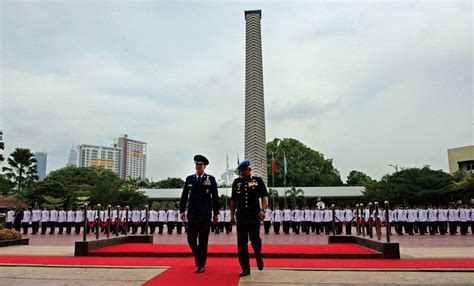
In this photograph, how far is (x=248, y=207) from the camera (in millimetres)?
5578

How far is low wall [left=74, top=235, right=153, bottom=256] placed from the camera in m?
7.41

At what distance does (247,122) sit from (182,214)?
27709 millimetres

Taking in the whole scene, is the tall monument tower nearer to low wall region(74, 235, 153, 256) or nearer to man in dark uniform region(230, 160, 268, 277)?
low wall region(74, 235, 153, 256)

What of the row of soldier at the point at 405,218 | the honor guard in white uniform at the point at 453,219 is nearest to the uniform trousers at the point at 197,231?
the row of soldier at the point at 405,218

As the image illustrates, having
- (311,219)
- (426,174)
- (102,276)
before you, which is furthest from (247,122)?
(102,276)

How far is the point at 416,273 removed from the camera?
17.2 ft

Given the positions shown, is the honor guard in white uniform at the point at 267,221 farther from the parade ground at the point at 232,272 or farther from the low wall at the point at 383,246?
the parade ground at the point at 232,272

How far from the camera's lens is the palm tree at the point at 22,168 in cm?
3259

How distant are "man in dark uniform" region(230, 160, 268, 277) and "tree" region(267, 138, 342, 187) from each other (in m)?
47.7

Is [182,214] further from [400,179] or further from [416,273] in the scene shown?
[400,179]

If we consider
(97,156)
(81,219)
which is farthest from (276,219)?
(97,156)

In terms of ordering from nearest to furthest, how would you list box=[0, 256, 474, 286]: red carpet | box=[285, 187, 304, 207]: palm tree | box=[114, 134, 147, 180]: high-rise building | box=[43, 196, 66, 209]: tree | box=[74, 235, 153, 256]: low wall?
1. box=[0, 256, 474, 286]: red carpet
2. box=[74, 235, 153, 256]: low wall
3. box=[43, 196, 66, 209]: tree
4. box=[285, 187, 304, 207]: palm tree
5. box=[114, 134, 147, 180]: high-rise building

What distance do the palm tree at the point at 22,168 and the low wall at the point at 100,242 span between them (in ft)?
89.2

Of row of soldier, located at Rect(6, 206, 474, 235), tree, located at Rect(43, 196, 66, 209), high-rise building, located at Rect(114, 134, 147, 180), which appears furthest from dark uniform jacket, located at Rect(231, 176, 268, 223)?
high-rise building, located at Rect(114, 134, 147, 180)
